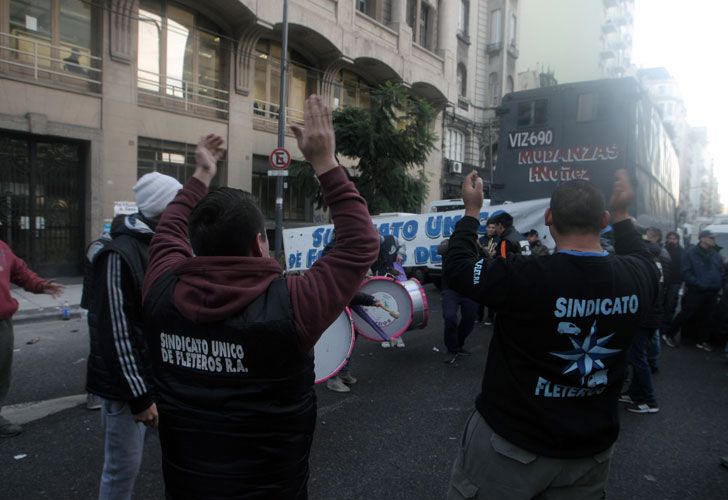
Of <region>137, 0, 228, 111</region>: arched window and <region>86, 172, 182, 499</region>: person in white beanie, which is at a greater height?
<region>137, 0, 228, 111</region>: arched window

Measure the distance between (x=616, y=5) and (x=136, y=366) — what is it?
227 feet

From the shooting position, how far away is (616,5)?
57656mm

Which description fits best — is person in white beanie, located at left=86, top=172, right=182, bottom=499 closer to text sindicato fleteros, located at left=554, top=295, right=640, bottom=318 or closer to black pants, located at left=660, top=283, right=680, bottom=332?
text sindicato fleteros, located at left=554, top=295, right=640, bottom=318

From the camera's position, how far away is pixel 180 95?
15.6 meters

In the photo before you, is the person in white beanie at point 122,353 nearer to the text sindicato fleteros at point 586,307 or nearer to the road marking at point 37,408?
the text sindicato fleteros at point 586,307

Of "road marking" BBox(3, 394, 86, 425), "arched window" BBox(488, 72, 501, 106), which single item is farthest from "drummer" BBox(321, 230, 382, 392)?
"arched window" BBox(488, 72, 501, 106)

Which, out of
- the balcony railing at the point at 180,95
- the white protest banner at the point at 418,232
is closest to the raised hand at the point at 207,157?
the white protest banner at the point at 418,232

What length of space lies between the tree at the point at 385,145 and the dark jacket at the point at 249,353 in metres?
15.0

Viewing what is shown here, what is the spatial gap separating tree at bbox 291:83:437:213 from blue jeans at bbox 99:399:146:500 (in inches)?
563

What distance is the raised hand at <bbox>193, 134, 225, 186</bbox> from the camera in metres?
2.25

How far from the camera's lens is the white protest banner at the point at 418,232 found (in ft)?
27.8

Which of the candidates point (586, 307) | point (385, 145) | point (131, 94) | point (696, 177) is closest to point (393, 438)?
point (586, 307)

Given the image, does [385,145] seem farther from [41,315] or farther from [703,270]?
[41,315]

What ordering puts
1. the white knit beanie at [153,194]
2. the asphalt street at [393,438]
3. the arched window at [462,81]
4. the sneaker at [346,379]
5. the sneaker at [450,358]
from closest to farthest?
the white knit beanie at [153,194], the asphalt street at [393,438], the sneaker at [346,379], the sneaker at [450,358], the arched window at [462,81]
